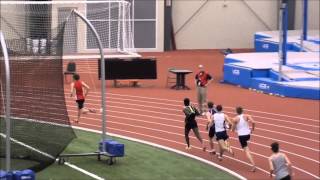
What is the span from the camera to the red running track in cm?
1867

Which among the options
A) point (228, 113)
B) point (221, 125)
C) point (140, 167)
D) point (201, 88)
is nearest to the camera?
point (140, 167)

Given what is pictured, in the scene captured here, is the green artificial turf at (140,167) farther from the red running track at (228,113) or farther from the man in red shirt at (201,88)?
the man in red shirt at (201,88)

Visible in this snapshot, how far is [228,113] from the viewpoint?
25.4m

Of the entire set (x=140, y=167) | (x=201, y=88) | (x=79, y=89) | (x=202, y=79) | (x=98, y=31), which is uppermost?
(x=98, y=31)

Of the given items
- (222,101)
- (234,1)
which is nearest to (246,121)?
(222,101)

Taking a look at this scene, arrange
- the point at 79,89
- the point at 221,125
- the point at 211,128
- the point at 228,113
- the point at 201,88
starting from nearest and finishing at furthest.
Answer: the point at 221,125
the point at 211,128
the point at 79,89
the point at 201,88
the point at 228,113

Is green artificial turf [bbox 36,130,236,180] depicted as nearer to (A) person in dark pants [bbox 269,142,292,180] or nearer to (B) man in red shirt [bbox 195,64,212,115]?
(A) person in dark pants [bbox 269,142,292,180]

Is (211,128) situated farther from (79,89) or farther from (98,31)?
(98,31)

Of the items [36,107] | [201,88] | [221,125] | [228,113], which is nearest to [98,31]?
[201,88]

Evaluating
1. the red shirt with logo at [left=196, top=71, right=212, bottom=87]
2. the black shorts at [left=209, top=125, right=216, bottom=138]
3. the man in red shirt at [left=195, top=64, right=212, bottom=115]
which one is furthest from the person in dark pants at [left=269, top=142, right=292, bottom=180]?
the red shirt with logo at [left=196, top=71, right=212, bottom=87]

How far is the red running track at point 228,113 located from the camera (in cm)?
1867

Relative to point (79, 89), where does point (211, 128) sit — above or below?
below

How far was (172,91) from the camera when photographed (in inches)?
1228

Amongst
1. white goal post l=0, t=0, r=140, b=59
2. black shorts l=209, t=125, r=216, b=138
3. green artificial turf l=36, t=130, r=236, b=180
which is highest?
white goal post l=0, t=0, r=140, b=59
